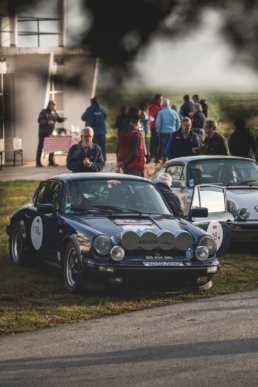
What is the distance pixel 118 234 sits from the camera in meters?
9.67

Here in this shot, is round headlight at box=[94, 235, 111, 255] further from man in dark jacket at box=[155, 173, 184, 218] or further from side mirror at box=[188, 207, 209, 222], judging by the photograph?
man in dark jacket at box=[155, 173, 184, 218]

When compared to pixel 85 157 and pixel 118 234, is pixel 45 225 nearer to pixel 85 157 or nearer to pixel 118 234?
pixel 118 234

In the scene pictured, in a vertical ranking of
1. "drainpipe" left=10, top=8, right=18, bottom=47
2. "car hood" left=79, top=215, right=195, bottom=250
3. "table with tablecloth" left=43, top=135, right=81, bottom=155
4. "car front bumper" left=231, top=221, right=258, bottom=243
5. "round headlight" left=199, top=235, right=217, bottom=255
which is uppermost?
"drainpipe" left=10, top=8, right=18, bottom=47

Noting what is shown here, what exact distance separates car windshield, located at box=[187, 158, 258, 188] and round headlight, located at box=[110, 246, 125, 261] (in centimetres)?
506

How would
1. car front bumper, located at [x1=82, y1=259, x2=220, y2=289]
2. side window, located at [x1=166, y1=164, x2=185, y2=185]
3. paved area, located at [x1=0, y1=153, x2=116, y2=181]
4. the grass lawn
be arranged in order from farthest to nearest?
side window, located at [x1=166, y1=164, x2=185, y2=185] → car front bumper, located at [x1=82, y1=259, x2=220, y2=289] → the grass lawn → paved area, located at [x1=0, y1=153, x2=116, y2=181]

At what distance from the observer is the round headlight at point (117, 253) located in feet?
31.1

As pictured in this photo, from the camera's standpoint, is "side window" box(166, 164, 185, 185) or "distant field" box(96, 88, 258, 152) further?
"side window" box(166, 164, 185, 185)

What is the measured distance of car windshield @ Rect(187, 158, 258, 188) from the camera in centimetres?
1444

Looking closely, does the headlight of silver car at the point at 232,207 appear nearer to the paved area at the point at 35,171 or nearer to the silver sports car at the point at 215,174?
the silver sports car at the point at 215,174

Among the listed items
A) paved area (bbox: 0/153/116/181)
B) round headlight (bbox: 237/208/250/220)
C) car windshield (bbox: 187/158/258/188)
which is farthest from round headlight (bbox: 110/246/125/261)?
car windshield (bbox: 187/158/258/188)

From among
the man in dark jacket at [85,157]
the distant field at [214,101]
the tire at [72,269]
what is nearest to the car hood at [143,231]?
the tire at [72,269]

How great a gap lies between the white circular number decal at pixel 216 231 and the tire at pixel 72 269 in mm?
1790

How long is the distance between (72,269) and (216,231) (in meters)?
1.98

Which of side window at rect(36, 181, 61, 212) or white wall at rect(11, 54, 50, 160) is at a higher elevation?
white wall at rect(11, 54, 50, 160)
